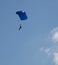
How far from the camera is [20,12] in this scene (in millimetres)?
27109

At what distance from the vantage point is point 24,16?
2697 centimetres

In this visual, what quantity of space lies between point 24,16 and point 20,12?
1152 millimetres
